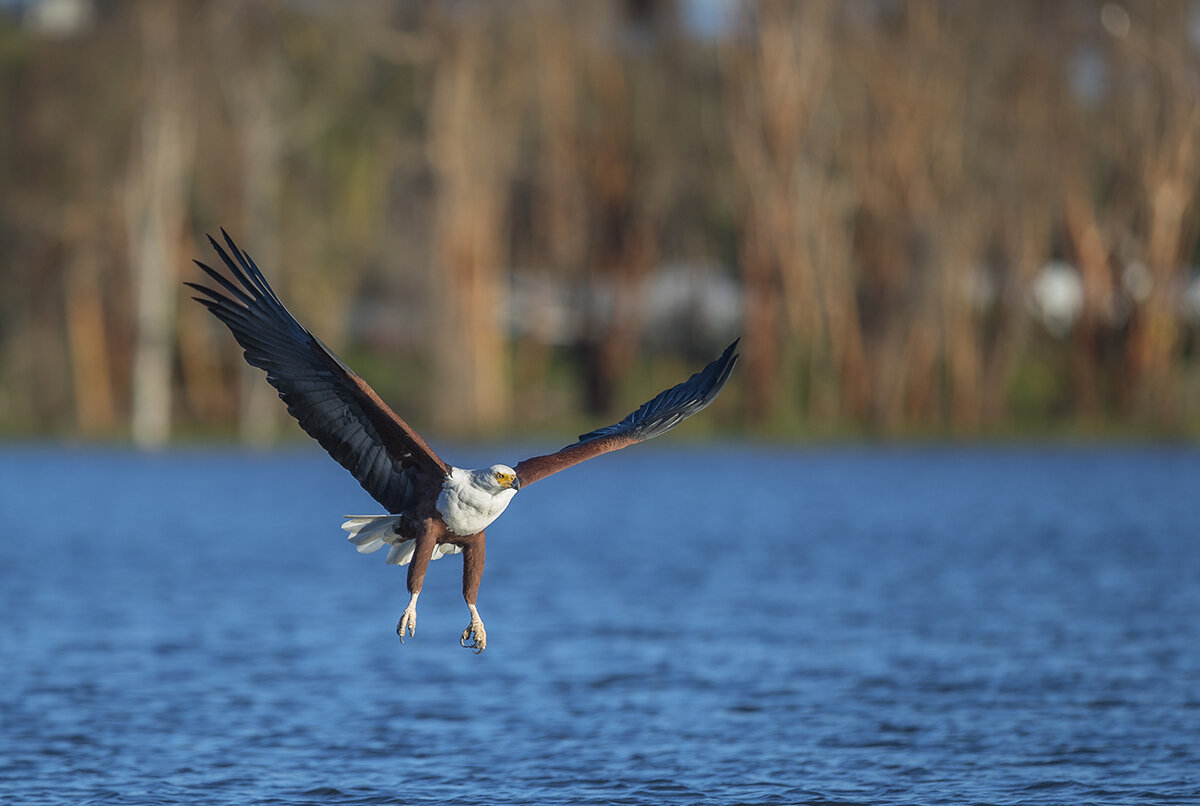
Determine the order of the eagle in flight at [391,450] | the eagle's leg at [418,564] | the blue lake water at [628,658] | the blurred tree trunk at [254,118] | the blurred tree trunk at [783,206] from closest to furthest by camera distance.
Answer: the eagle's leg at [418,564] < the eagle in flight at [391,450] < the blue lake water at [628,658] < the blurred tree trunk at [783,206] < the blurred tree trunk at [254,118]

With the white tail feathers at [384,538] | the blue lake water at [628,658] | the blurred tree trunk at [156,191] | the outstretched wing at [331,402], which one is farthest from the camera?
the blurred tree trunk at [156,191]

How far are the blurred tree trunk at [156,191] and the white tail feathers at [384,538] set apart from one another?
3910cm

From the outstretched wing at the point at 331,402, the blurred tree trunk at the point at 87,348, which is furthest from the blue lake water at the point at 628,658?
the blurred tree trunk at the point at 87,348

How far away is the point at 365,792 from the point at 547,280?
4201 centimetres

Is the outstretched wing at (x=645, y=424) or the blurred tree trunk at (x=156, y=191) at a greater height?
the blurred tree trunk at (x=156, y=191)

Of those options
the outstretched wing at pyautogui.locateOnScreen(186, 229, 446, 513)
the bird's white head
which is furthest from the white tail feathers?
the bird's white head

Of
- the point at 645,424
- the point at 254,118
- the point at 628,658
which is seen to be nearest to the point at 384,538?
the point at 645,424

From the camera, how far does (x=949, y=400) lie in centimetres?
5153

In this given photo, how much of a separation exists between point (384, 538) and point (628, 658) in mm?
7892

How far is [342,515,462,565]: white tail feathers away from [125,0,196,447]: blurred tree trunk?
128 ft

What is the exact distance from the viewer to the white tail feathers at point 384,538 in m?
11.4

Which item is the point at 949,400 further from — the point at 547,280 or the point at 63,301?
the point at 63,301

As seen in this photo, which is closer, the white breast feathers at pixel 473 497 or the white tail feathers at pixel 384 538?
the white breast feathers at pixel 473 497

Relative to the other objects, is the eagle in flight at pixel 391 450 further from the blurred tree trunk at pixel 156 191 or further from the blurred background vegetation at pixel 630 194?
the blurred tree trunk at pixel 156 191
